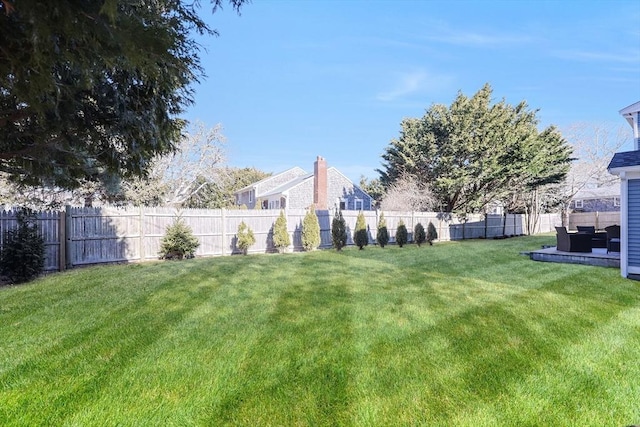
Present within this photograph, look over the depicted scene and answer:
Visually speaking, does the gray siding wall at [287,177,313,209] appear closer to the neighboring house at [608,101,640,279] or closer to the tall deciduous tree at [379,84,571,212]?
the tall deciduous tree at [379,84,571,212]

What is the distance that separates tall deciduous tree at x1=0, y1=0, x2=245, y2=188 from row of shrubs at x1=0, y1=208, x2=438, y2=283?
179 centimetres

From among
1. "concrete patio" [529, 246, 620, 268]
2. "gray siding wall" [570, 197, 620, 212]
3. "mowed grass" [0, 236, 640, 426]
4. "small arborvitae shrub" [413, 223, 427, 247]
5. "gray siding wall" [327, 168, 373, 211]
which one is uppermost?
"gray siding wall" [327, 168, 373, 211]

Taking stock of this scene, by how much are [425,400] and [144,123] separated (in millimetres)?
4926

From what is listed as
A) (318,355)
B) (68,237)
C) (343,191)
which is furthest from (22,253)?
(343,191)

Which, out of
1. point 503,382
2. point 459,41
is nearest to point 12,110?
point 503,382

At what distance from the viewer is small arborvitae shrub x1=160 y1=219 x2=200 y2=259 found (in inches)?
408

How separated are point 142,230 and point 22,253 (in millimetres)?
3395

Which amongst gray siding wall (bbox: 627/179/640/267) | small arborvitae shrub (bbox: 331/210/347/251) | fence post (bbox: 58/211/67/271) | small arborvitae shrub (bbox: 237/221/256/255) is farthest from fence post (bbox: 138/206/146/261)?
gray siding wall (bbox: 627/179/640/267)

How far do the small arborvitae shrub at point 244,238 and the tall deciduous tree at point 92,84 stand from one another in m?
5.96

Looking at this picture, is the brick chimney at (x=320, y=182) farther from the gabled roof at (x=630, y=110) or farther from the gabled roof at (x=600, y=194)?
the gabled roof at (x=600, y=194)

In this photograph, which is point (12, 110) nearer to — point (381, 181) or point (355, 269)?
point (355, 269)

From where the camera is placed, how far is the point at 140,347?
3225 millimetres

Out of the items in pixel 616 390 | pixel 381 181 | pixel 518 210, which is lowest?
pixel 616 390

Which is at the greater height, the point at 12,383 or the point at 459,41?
the point at 459,41
